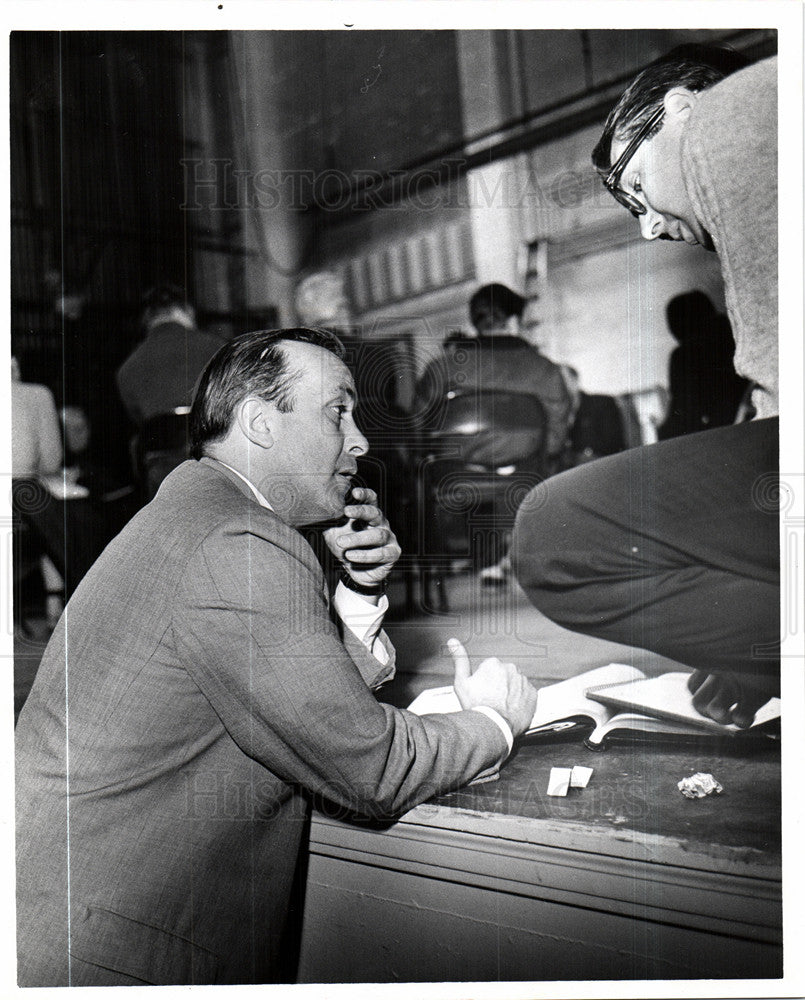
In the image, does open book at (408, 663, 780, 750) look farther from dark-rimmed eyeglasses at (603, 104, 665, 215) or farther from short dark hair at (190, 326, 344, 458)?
dark-rimmed eyeglasses at (603, 104, 665, 215)

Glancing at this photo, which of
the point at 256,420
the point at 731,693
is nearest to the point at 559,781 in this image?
the point at 731,693

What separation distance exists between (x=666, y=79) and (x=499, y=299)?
1.01 metres

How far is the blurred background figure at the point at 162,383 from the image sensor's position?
169cm

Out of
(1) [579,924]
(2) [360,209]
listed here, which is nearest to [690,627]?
(1) [579,924]

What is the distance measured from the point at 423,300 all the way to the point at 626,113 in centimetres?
82

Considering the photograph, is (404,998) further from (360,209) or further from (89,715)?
(360,209)

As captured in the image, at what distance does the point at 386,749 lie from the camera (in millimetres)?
1044

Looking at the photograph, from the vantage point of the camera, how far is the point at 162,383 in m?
1.76

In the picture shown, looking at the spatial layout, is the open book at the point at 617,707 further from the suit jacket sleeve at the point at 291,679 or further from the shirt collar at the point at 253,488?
the shirt collar at the point at 253,488

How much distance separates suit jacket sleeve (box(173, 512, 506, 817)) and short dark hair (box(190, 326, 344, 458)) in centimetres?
31

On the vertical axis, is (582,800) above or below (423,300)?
below

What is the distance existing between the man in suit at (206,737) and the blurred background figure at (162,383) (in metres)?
0.40

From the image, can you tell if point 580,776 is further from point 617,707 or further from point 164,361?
point 164,361

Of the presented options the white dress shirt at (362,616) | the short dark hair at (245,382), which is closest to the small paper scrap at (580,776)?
the white dress shirt at (362,616)
